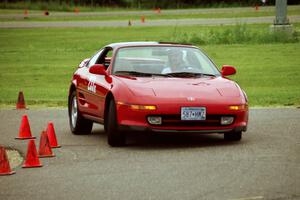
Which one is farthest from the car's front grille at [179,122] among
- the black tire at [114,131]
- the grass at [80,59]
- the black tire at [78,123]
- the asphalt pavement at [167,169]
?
the grass at [80,59]

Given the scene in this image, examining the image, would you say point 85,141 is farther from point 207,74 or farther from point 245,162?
point 245,162

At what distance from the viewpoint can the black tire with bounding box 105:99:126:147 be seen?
494 inches

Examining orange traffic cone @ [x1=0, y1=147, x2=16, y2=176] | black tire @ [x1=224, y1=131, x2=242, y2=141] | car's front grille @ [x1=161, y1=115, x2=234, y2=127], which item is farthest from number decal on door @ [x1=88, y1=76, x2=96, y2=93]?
orange traffic cone @ [x1=0, y1=147, x2=16, y2=176]

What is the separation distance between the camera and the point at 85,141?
44.8 ft

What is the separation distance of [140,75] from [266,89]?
989 cm

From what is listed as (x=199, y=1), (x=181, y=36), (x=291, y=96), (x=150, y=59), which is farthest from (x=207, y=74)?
(x=199, y=1)

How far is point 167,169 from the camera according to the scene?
10.5m

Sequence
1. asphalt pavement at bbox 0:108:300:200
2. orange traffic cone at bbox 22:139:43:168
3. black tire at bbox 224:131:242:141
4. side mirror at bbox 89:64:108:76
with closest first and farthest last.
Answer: asphalt pavement at bbox 0:108:300:200
orange traffic cone at bbox 22:139:43:168
black tire at bbox 224:131:242:141
side mirror at bbox 89:64:108:76

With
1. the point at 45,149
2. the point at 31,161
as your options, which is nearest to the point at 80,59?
the point at 45,149

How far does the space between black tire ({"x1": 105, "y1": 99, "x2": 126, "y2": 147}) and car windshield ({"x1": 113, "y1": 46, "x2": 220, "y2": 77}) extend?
3.07 ft

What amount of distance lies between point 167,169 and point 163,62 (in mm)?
3411

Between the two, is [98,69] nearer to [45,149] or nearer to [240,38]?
[45,149]

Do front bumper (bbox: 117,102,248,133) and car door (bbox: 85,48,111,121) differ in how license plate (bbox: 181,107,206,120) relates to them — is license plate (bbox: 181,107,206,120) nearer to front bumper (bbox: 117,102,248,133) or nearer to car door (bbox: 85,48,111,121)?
front bumper (bbox: 117,102,248,133)

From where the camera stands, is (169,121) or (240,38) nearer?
(169,121)
